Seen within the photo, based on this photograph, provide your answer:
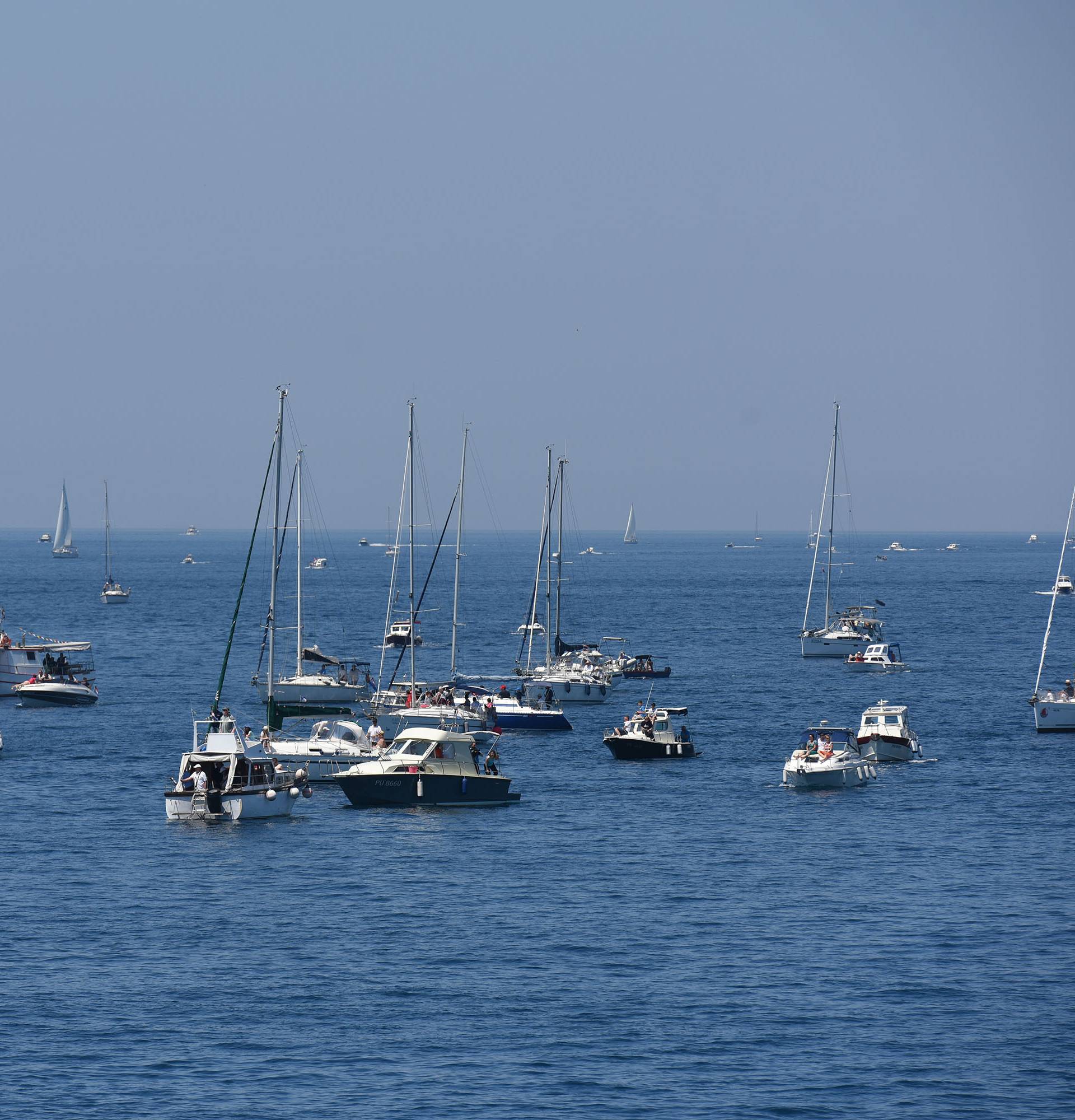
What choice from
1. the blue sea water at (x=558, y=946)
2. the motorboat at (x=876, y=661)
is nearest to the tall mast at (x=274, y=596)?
the blue sea water at (x=558, y=946)

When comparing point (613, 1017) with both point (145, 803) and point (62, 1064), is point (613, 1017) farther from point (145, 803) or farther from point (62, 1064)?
point (145, 803)

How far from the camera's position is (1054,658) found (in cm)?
15088

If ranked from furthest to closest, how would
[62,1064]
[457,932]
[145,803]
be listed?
1. [145,803]
2. [457,932]
3. [62,1064]

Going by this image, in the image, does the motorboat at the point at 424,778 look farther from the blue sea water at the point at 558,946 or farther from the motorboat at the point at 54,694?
the motorboat at the point at 54,694

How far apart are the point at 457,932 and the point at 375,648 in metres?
104

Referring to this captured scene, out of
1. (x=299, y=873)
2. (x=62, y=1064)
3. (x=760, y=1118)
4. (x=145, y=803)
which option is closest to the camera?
(x=760, y=1118)

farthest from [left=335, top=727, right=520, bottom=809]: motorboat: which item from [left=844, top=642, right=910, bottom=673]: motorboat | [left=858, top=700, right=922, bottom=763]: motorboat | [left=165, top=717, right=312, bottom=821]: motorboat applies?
[left=844, top=642, right=910, bottom=673]: motorboat

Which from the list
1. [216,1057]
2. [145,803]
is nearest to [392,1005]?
[216,1057]

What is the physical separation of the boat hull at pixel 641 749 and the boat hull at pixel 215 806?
953 inches

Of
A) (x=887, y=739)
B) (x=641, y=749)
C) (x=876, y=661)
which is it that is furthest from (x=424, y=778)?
(x=876, y=661)

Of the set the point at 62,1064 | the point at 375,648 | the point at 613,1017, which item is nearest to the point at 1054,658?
the point at 375,648

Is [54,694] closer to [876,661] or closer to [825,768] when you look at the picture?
[825,768]

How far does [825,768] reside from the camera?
77.9 metres

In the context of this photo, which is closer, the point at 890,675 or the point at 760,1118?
the point at 760,1118
